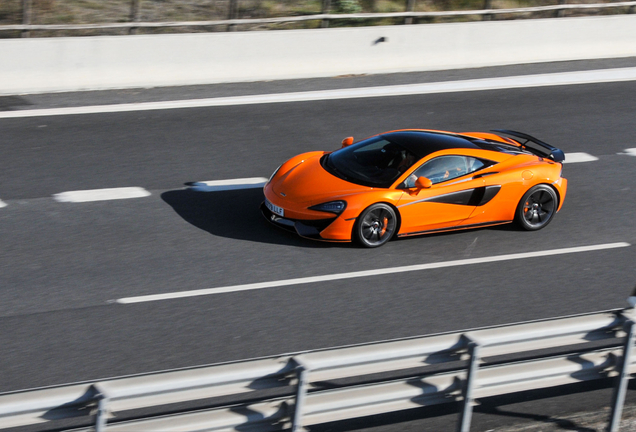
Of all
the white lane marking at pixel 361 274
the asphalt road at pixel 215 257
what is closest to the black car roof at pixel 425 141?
the asphalt road at pixel 215 257

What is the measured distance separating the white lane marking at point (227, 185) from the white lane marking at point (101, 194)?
2.45 feet

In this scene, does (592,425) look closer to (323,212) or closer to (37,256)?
(323,212)

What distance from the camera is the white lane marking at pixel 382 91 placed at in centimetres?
1430

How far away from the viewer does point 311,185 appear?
9.77 meters

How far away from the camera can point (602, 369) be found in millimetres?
5773

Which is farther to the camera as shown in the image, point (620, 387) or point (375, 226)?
point (375, 226)

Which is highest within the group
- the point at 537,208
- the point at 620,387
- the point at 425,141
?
the point at 425,141

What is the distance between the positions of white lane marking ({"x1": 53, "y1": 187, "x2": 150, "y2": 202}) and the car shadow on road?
369 millimetres

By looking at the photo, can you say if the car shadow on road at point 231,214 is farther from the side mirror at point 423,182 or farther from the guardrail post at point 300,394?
the guardrail post at point 300,394

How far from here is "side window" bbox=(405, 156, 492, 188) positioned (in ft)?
32.0

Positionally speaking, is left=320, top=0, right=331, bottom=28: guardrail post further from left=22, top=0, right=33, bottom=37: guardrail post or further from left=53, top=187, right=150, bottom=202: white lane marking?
left=53, top=187, right=150, bottom=202: white lane marking

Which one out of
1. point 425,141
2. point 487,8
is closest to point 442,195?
point 425,141

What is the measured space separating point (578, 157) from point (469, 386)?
8.84 m

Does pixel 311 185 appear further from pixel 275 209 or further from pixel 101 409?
pixel 101 409
